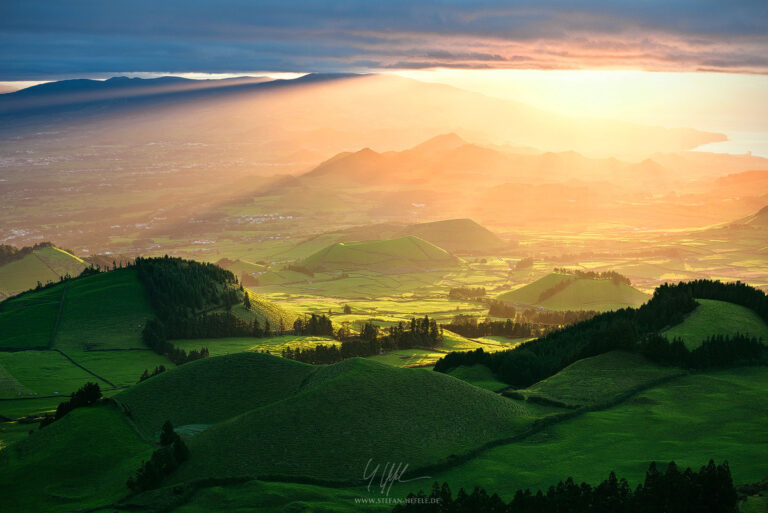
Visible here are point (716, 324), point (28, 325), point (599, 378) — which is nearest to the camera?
point (599, 378)

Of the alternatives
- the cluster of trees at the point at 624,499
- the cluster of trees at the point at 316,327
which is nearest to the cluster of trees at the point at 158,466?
the cluster of trees at the point at 624,499

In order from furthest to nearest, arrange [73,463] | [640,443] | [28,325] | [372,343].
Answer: [28,325]
[372,343]
[73,463]
[640,443]

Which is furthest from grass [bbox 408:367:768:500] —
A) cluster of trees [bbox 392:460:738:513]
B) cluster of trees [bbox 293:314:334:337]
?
cluster of trees [bbox 293:314:334:337]

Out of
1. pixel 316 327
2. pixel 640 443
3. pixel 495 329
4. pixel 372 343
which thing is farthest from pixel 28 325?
pixel 640 443

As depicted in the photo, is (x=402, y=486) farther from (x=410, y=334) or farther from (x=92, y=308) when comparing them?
(x=92, y=308)

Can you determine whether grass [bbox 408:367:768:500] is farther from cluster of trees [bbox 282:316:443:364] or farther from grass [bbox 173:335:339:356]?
grass [bbox 173:335:339:356]

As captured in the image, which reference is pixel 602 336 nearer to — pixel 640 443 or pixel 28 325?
pixel 640 443
